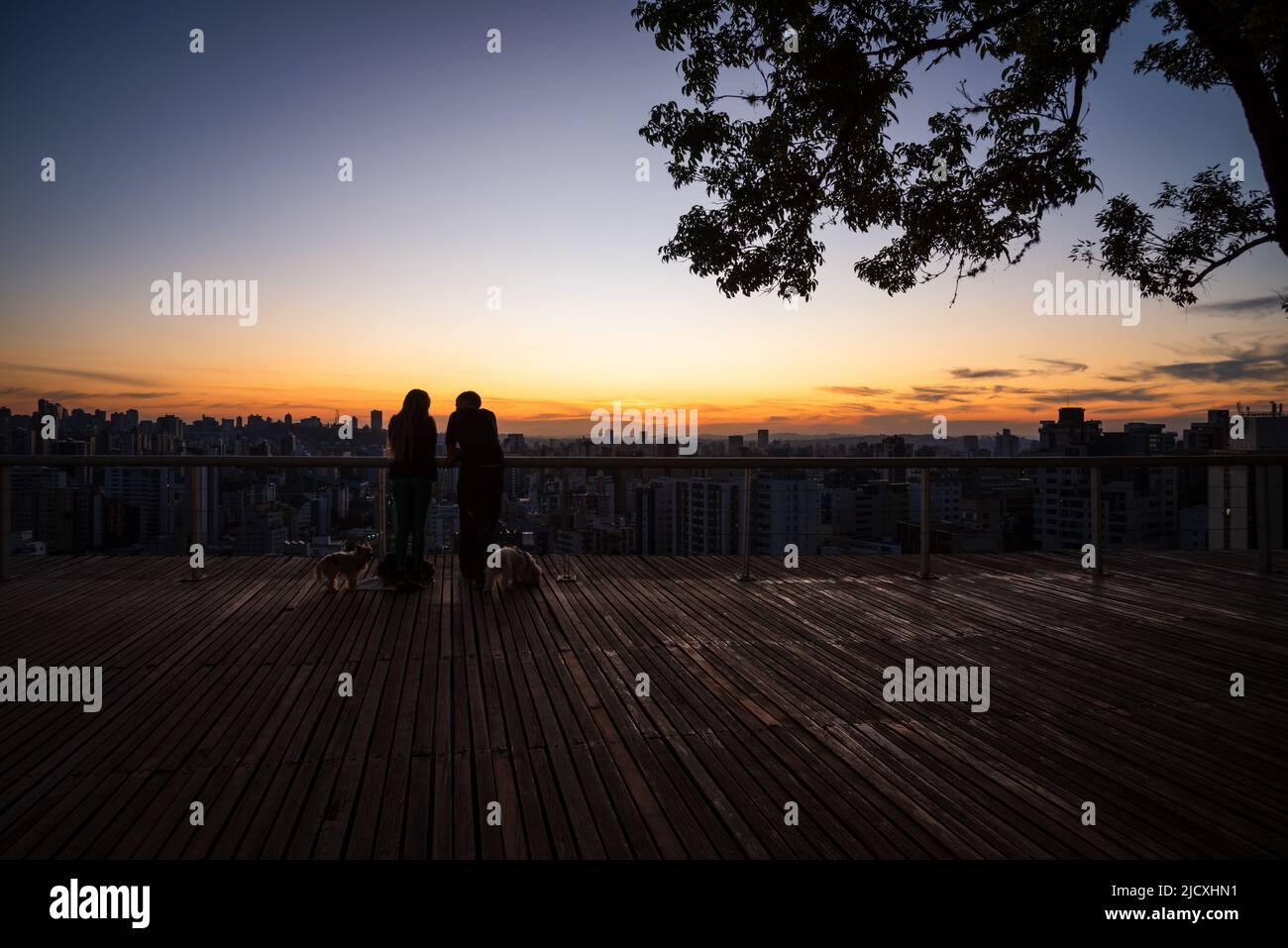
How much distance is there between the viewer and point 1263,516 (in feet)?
23.4

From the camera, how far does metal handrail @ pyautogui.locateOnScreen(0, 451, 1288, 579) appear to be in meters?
6.70

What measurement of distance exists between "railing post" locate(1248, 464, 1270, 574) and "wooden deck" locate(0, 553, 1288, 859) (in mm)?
1306

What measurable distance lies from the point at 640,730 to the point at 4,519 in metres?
7.16

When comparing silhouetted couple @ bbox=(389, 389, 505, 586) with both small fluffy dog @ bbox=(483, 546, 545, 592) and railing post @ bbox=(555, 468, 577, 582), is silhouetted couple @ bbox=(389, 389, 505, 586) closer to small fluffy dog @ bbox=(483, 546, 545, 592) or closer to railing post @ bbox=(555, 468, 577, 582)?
small fluffy dog @ bbox=(483, 546, 545, 592)

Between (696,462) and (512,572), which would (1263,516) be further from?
(512,572)

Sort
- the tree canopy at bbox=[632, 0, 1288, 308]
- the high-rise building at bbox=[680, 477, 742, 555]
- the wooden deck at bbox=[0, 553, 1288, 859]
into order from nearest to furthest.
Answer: the wooden deck at bbox=[0, 553, 1288, 859], the tree canopy at bbox=[632, 0, 1288, 308], the high-rise building at bbox=[680, 477, 742, 555]

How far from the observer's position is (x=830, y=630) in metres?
5.16

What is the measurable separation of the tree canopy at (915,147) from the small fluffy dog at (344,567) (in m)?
4.25

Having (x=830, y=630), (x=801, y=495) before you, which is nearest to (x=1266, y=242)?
(x=801, y=495)

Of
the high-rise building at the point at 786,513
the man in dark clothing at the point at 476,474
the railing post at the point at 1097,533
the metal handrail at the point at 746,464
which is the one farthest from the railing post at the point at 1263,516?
the man in dark clothing at the point at 476,474

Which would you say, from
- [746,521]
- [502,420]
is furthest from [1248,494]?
[502,420]

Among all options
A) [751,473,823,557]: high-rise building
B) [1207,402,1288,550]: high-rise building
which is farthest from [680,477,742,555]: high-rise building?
[1207,402,1288,550]: high-rise building
